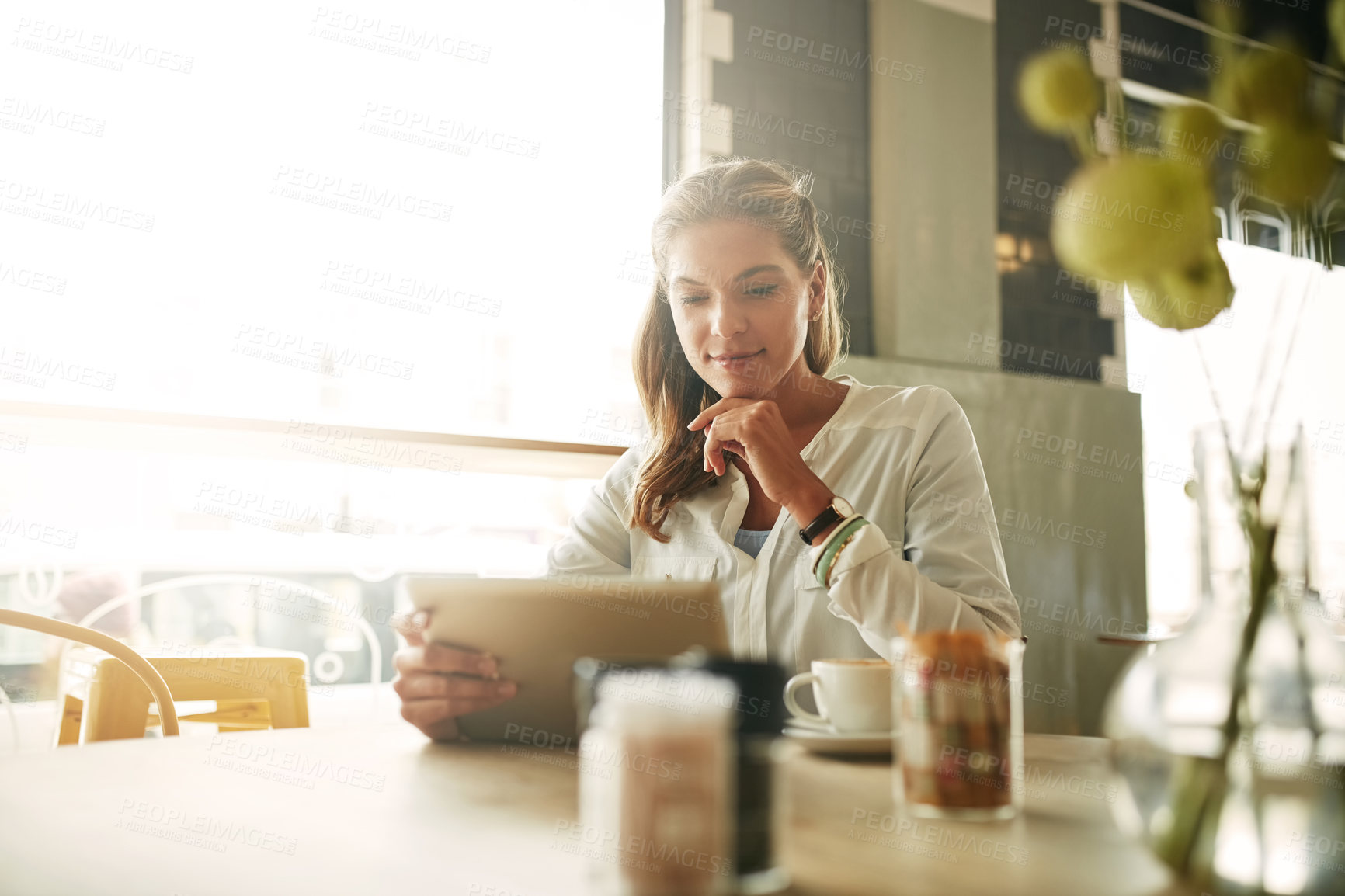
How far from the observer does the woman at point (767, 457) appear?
1505mm

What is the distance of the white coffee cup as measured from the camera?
37.2 inches

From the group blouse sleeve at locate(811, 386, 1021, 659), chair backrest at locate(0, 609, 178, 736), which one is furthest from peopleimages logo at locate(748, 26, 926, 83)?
chair backrest at locate(0, 609, 178, 736)

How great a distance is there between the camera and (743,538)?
5.60ft

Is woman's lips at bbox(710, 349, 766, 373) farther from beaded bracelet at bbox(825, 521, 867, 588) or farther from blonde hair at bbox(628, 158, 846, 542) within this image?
beaded bracelet at bbox(825, 521, 867, 588)

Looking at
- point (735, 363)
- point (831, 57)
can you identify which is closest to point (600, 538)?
point (735, 363)

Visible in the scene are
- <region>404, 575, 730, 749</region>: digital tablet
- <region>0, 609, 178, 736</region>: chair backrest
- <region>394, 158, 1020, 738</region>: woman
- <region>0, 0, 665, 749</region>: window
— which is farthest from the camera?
<region>0, 0, 665, 749</region>: window

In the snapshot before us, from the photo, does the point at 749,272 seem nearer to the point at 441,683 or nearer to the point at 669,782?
the point at 441,683

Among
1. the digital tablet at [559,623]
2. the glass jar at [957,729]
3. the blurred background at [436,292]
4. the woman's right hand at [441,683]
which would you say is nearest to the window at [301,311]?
the blurred background at [436,292]

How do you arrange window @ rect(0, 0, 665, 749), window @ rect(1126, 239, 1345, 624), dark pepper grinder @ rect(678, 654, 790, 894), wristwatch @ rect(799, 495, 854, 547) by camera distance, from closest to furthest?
dark pepper grinder @ rect(678, 654, 790, 894) < wristwatch @ rect(799, 495, 854, 547) < window @ rect(0, 0, 665, 749) < window @ rect(1126, 239, 1345, 624)

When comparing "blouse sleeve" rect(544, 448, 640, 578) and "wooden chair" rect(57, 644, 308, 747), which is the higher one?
"blouse sleeve" rect(544, 448, 640, 578)

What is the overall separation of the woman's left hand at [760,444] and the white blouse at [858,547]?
139 millimetres

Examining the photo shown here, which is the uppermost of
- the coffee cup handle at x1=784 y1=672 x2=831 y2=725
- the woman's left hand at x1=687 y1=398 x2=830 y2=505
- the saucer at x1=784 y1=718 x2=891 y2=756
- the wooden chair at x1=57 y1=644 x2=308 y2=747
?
the woman's left hand at x1=687 y1=398 x2=830 y2=505

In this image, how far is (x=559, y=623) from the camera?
0.93 m

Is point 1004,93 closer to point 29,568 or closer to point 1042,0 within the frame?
point 1042,0
